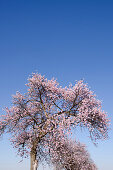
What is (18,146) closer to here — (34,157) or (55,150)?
(34,157)

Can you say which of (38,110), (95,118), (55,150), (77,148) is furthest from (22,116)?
(77,148)

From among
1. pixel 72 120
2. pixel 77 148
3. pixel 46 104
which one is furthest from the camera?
pixel 77 148

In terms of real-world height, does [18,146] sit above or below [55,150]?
above

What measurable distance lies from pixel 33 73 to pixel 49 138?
8.68m

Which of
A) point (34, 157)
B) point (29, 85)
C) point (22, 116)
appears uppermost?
point (29, 85)

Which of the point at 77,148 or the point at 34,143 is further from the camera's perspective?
the point at 77,148

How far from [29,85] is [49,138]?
7.28m

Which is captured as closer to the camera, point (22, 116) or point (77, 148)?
point (22, 116)

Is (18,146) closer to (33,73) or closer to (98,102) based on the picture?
(33,73)

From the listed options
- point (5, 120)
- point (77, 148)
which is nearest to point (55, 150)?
point (5, 120)

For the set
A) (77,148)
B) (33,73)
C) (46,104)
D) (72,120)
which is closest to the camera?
(72,120)

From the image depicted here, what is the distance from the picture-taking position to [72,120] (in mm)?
22516

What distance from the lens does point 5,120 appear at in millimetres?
25328

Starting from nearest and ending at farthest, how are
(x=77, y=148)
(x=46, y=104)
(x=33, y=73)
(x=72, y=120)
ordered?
(x=72, y=120)
(x=46, y=104)
(x=33, y=73)
(x=77, y=148)
